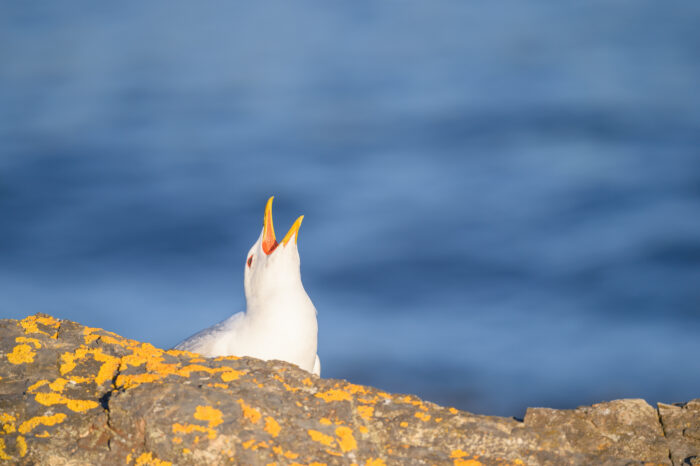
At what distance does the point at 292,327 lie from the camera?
9055mm

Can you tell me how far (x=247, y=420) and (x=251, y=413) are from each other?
0.06 metres

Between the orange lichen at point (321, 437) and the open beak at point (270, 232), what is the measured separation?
5.46 m

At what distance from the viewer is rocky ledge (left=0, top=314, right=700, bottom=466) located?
4.71 meters

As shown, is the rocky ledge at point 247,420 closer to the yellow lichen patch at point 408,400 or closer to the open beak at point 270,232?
the yellow lichen patch at point 408,400

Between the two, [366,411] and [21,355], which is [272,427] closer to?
[366,411]

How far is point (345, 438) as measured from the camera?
500 centimetres

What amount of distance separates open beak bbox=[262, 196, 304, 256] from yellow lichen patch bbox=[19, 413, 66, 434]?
553cm

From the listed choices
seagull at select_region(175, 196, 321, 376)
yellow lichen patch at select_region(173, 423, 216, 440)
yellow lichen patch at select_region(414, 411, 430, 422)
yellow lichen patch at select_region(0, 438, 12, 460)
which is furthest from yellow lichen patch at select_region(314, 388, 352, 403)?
seagull at select_region(175, 196, 321, 376)

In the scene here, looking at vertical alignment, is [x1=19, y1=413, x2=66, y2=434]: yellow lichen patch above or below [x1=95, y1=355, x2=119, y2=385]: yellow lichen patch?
below

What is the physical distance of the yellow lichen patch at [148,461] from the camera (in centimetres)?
460

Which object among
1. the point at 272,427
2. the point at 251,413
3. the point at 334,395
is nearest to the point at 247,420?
the point at 251,413

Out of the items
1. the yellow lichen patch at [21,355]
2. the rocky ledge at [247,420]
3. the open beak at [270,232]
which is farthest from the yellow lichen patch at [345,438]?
the open beak at [270,232]

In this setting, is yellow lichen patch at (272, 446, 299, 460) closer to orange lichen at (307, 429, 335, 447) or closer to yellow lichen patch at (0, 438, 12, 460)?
orange lichen at (307, 429, 335, 447)

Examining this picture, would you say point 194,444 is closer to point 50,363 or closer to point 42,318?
point 50,363
